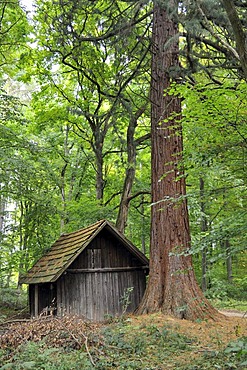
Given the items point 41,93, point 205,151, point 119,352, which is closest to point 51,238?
point 41,93

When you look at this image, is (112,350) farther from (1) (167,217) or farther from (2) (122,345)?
(1) (167,217)

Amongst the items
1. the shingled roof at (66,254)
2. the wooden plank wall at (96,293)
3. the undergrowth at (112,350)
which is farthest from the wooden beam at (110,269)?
the undergrowth at (112,350)

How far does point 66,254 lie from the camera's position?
10.9 metres

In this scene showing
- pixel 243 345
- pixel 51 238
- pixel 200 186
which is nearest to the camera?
pixel 243 345

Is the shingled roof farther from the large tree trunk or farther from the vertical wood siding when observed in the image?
the large tree trunk

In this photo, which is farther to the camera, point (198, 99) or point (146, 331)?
point (146, 331)

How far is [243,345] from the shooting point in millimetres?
Answer: 4215

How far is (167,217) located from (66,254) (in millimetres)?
3418

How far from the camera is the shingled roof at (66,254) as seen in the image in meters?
10.3

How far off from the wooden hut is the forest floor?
2.38m

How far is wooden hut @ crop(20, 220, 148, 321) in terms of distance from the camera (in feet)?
34.4

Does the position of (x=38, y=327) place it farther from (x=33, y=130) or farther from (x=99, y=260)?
(x=33, y=130)

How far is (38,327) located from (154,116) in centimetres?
609

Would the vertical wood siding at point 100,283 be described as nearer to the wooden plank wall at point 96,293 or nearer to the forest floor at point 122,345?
the wooden plank wall at point 96,293
